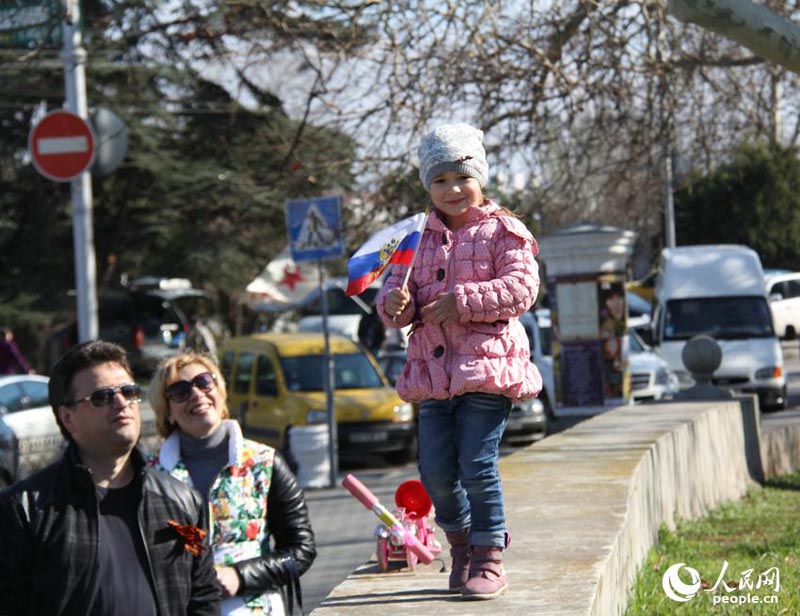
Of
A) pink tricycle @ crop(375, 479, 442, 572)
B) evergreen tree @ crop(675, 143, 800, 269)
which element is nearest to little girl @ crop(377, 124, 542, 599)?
pink tricycle @ crop(375, 479, 442, 572)

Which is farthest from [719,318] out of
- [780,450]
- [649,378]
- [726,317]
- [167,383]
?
[167,383]

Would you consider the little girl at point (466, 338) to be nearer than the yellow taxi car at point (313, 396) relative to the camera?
Yes

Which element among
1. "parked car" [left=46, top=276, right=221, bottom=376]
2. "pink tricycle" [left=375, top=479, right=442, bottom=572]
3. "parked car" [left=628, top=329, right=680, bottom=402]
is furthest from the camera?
"parked car" [left=46, top=276, right=221, bottom=376]

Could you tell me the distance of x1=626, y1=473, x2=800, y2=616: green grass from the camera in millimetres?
6922

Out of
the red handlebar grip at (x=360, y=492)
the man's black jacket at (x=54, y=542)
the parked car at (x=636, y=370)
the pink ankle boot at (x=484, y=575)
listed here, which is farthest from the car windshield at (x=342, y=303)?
the man's black jacket at (x=54, y=542)

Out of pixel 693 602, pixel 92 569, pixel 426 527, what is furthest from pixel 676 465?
pixel 92 569

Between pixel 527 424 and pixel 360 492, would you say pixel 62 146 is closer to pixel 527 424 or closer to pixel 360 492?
pixel 527 424

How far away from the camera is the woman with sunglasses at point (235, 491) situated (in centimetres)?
506

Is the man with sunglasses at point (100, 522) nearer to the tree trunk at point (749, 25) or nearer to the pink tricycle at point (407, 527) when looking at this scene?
the pink tricycle at point (407, 527)

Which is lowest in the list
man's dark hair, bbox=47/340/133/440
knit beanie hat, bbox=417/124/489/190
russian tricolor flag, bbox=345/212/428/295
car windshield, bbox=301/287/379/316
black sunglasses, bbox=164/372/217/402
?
black sunglasses, bbox=164/372/217/402

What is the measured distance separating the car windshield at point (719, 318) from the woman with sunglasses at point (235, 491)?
20.9 meters

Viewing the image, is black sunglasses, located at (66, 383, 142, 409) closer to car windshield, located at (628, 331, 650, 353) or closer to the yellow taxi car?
the yellow taxi car

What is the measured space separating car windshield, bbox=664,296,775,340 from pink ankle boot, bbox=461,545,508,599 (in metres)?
20.9

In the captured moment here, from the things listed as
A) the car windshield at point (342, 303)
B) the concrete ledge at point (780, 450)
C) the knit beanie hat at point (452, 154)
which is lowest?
the concrete ledge at point (780, 450)
